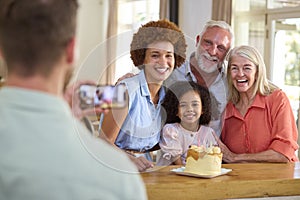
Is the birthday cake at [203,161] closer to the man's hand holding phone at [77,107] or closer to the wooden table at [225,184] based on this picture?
the wooden table at [225,184]

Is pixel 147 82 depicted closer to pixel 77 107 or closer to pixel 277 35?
pixel 77 107

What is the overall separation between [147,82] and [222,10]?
4.24 meters

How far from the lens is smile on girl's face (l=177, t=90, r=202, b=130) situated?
1.88 m

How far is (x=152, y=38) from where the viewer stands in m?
1.71

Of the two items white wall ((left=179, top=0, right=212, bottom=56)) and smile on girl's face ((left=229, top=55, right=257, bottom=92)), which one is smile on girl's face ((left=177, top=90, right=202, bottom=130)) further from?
white wall ((left=179, top=0, right=212, bottom=56))

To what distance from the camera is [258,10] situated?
5.73 metres

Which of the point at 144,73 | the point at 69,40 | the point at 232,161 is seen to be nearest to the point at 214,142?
the point at 232,161

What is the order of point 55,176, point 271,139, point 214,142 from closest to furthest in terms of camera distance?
point 55,176, point 214,142, point 271,139

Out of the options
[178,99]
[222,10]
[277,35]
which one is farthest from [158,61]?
[222,10]

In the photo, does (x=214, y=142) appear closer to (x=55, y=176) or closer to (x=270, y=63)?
(x=55, y=176)

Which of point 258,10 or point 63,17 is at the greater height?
point 258,10

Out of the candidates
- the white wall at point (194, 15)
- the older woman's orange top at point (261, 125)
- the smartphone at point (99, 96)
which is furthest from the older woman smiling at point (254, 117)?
the white wall at point (194, 15)

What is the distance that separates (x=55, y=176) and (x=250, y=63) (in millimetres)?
1655

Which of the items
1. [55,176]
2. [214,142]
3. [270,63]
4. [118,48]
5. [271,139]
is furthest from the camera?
[270,63]
